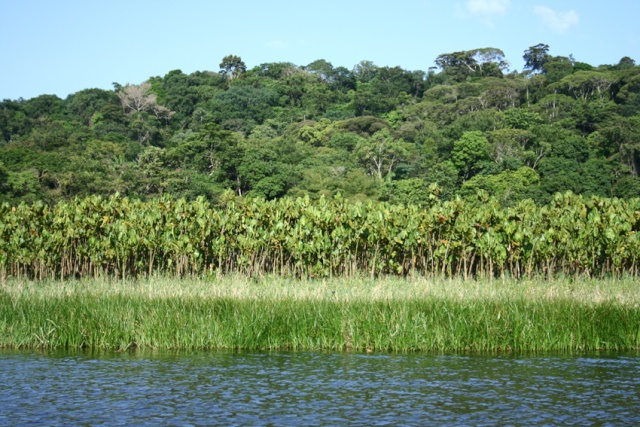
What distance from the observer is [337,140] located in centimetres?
9450

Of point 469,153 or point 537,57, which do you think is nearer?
point 469,153

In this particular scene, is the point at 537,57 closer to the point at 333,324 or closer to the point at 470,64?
the point at 470,64

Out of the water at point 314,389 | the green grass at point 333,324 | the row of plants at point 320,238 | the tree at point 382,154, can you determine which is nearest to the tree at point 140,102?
the tree at point 382,154

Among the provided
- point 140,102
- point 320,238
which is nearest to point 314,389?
point 320,238

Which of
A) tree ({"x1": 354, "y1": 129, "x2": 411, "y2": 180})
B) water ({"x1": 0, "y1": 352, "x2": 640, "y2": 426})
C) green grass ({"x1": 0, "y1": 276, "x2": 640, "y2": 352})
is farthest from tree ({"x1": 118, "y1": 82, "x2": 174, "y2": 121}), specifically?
water ({"x1": 0, "y1": 352, "x2": 640, "y2": 426})

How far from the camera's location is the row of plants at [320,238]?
76.4ft

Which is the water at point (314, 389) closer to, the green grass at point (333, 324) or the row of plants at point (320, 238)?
the green grass at point (333, 324)

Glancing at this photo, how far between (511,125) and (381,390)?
80.9 m

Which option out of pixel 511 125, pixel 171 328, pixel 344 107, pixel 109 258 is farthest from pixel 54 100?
pixel 171 328

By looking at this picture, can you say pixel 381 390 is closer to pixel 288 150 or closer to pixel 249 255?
pixel 249 255

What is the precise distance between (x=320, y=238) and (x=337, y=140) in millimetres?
71226

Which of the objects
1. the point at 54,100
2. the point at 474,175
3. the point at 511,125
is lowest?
the point at 474,175

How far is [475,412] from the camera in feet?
33.4

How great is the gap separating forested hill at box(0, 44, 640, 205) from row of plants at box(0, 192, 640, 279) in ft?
7.29
